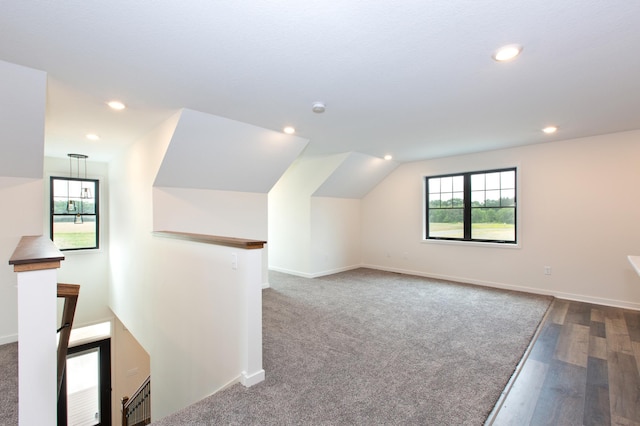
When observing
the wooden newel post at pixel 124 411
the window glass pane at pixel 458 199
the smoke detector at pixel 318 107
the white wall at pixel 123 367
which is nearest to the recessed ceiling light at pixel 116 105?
the smoke detector at pixel 318 107

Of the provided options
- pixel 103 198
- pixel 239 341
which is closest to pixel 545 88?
pixel 239 341

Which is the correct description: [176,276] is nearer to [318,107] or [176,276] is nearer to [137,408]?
[318,107]

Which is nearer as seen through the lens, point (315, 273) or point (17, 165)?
point (17, 165)

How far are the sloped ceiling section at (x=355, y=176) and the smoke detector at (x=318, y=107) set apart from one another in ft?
7.05

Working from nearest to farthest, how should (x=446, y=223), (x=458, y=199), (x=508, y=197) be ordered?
(x=508, y=197)
(x=458, y=199)
(x=446, y=223)

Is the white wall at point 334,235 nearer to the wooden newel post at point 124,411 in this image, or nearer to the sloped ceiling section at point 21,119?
the sloped ceiling section at point 21,119

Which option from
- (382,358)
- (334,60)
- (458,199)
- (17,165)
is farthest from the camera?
(458,199)

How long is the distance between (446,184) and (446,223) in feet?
2.45

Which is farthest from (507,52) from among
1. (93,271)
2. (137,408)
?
(137,408)

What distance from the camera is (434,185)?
5930 millimetres

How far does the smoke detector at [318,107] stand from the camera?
297 cm

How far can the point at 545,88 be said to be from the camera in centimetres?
264

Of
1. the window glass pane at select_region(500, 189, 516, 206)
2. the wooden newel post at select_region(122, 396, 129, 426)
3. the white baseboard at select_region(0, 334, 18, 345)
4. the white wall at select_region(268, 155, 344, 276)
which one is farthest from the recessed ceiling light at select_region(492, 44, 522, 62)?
the wooden newel post at select_region(122, 396, 129, 426)

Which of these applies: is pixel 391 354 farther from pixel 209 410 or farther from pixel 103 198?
pixel 103 198
